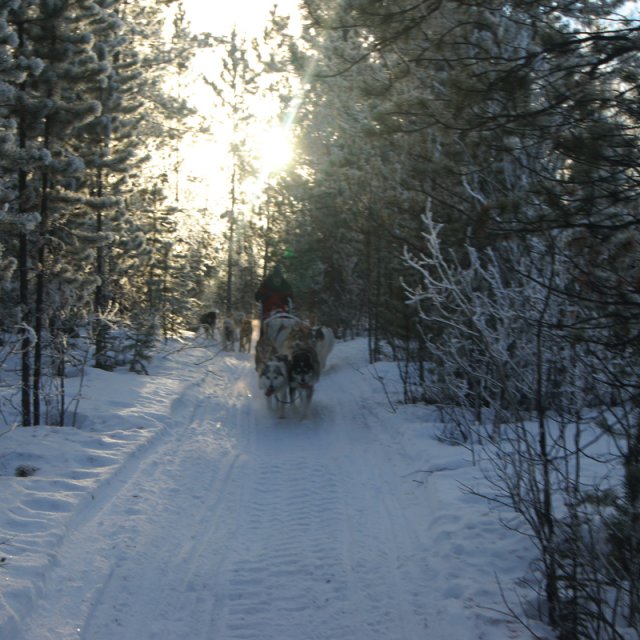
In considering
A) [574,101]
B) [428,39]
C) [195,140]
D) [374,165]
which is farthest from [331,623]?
[195,140]

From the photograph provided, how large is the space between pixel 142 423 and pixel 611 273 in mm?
8313

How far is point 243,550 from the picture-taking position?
253 inches

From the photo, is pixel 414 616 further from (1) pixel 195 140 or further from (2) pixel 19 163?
(1) pixel 195 140

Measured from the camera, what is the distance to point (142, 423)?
1099cm

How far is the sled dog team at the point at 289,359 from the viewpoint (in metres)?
12.8

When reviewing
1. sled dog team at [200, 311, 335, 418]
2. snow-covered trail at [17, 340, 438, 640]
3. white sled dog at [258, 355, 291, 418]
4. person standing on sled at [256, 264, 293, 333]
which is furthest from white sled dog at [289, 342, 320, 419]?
person standing on sled at [256, 264, 293, 333]

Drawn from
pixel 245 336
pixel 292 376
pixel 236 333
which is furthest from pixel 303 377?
pixel 236 333

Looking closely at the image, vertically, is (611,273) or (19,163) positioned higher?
(19,163)

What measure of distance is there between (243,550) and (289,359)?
676 cm

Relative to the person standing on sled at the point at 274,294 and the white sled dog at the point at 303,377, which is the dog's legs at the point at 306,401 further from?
the person standing on sled at the point at 274,294

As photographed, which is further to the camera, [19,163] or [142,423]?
[142,423]

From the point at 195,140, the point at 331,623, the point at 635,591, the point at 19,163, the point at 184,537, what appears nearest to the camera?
the point at 635,591

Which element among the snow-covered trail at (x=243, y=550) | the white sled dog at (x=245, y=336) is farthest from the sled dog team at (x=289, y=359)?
the white sled dog at (x=245, y=336)

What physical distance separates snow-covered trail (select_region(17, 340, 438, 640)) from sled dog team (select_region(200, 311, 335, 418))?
1.91 m
